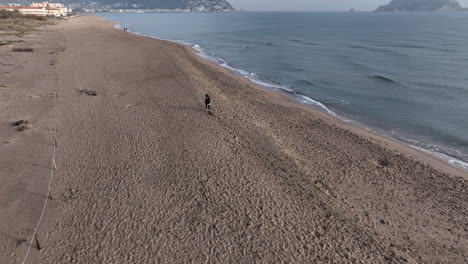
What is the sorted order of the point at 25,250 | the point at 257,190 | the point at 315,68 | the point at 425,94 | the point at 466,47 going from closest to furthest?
the point at 25,250
the point at 257,190
the point at 425,94
the point at 315,68
the point at 466,47

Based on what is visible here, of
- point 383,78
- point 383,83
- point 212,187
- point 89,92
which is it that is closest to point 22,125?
point 89,92

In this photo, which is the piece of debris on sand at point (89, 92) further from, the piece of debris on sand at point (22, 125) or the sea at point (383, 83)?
the sea at point (383, 83)

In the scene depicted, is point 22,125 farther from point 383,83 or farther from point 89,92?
point 383,83

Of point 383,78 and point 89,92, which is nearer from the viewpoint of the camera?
point 89,92

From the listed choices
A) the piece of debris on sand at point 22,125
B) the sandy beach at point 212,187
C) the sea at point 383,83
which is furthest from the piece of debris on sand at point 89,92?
the sea at point 383,83

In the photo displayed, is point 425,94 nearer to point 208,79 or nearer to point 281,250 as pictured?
Answer: point 208,79

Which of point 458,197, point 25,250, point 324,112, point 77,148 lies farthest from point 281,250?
point 324,112

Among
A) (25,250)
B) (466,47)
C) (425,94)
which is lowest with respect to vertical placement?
(25,250)
